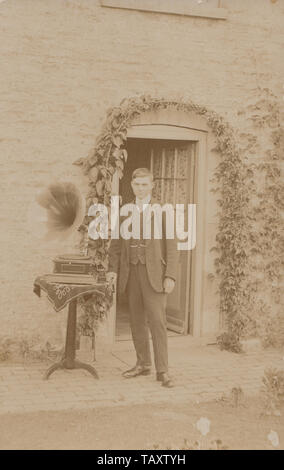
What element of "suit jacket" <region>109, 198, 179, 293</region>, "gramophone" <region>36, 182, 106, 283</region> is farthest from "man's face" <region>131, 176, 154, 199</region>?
"gramophone" <region>36, 182, 106, 283</region>

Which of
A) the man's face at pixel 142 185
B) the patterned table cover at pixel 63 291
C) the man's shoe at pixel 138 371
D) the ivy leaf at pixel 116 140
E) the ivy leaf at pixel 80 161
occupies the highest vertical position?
the ivy leaf at pixel 116 140

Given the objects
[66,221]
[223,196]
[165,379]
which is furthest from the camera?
[223,196]

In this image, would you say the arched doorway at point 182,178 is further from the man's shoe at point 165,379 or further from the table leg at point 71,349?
the man's shoe at point 165,379

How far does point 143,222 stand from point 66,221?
0.92 metres

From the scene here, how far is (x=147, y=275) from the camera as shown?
664cm

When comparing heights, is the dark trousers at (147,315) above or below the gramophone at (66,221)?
below

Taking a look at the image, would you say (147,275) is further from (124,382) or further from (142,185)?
(124,382)

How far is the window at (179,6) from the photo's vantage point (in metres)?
7.87

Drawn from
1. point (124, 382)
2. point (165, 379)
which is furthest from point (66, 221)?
point (165, 379)

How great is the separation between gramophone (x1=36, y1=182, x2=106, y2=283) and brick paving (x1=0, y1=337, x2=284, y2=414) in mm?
1040

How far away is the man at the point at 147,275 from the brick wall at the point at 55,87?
123cm

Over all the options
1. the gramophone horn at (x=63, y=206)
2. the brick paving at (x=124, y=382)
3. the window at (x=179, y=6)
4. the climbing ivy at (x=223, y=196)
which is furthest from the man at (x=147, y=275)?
the window at (x=179, y=6)

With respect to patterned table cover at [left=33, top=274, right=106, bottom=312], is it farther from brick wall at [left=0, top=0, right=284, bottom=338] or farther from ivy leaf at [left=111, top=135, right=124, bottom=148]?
ivy leaf at [left=111, top=135, right=124, bottom=148]
